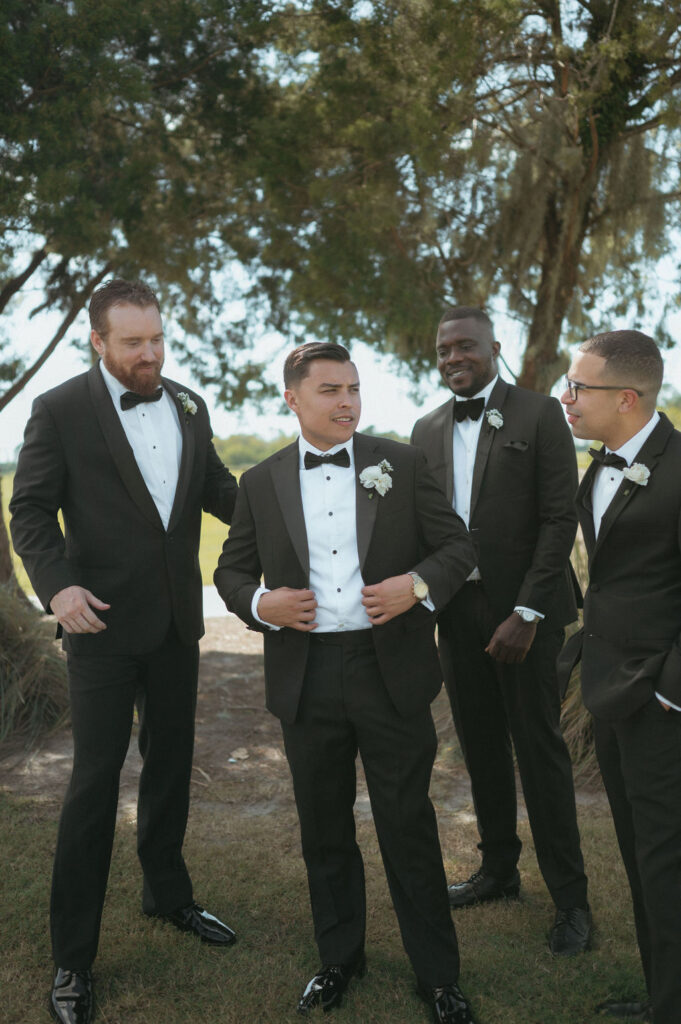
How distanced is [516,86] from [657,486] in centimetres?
610

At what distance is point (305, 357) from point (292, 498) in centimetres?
47

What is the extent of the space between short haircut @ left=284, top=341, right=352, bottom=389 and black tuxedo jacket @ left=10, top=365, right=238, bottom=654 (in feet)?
2.35

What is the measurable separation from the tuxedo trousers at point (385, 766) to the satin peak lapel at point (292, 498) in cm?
31

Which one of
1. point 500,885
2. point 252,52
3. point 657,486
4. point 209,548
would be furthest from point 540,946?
point 209,548

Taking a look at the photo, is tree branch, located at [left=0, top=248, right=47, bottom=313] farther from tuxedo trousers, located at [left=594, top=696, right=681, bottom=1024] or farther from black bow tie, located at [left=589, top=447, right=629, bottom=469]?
tuxedo trousers, located at [left=594, top=696, right=681, bottom=1024]

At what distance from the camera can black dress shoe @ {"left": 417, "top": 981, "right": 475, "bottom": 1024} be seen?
3078 mm

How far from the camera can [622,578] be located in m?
2.84

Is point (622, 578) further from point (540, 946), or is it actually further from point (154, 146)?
point (154, 146)

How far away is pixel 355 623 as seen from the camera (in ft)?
10.1

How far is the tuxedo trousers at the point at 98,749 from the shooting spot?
328 centimetres

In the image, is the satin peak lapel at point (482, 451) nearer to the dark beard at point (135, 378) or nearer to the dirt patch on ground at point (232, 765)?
the dark beard at point (135, 378)

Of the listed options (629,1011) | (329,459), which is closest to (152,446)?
(329,459)

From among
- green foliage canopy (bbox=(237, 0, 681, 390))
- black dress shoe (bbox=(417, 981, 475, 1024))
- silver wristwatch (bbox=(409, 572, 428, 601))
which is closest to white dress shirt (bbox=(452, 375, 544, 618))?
silver wristwatch (bbox=(409, 572, 428, 601))

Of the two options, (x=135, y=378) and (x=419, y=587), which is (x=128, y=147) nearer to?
(x=135, y=378)
